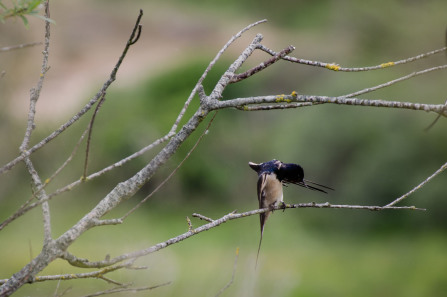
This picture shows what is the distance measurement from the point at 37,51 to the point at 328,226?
16164mm

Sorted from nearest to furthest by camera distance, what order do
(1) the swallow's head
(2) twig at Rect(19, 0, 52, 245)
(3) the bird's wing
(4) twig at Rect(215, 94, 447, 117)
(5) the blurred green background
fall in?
(4) twig at Rect(215, 94, 447, 117), (2) twig at Rect(19, 0, 52, 245), (3) the bird's wing, (1) the swallow's head, (5) the blurred green background

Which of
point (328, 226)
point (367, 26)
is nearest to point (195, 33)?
point (367, 26)

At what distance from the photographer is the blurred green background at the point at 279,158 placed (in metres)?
11.2

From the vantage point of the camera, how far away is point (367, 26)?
18984 millimetres

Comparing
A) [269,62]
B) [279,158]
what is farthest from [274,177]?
[279,158]

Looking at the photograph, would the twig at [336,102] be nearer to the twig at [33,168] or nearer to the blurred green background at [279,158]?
the twig at [33,168]

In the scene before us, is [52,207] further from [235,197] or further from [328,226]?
[328,226]

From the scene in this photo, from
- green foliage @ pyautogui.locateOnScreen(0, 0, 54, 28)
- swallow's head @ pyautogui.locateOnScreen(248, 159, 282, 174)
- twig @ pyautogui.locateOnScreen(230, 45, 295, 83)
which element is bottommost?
green foliage @ pyautogui.locateOnScreen(0, 0, 54, 28)

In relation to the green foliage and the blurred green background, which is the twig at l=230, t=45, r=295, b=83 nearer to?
the green foliage

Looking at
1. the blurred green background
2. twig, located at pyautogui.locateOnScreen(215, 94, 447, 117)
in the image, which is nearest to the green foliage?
twig, located at pyautogui.locateOnScreen(215, 94, 447, 117)

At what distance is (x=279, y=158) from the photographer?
13.5 metres

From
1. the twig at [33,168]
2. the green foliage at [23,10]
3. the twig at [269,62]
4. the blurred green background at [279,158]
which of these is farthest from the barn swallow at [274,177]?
the blurred green background at [279,158]

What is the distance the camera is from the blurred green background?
11156mm

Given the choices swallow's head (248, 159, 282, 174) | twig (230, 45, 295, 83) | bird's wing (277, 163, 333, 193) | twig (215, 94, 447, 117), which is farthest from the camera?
swallow's head (248, 159, 282, 174)
